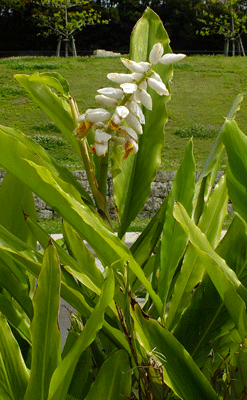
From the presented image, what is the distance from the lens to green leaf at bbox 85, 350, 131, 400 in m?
0.51

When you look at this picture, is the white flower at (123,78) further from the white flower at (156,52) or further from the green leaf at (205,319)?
the green leaf at (205,319)

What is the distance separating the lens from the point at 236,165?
64 cm

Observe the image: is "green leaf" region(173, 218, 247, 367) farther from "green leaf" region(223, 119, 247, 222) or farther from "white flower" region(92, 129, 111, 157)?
"white flower" region(92, 129, 111, 157)

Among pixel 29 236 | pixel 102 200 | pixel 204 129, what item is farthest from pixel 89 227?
pixel 204 129

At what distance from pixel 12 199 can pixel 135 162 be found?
0.70 ft

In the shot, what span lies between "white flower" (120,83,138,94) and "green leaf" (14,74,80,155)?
0.15 meters

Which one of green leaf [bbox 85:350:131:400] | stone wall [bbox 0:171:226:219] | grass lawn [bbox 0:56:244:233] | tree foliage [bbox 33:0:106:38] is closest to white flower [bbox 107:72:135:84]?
green leaf [bbox 85:350:131:400]

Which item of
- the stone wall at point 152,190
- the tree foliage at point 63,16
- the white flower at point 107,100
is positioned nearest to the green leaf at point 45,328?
the white flower at point 107,100

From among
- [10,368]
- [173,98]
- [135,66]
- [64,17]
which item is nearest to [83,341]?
[10,368]

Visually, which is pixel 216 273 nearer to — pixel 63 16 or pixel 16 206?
pixel 16 206

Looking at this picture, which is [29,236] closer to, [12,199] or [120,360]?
[12,199]

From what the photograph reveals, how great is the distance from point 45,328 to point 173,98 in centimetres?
781

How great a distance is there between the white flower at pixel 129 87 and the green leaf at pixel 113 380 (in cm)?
32

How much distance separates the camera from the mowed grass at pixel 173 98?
614 cm
